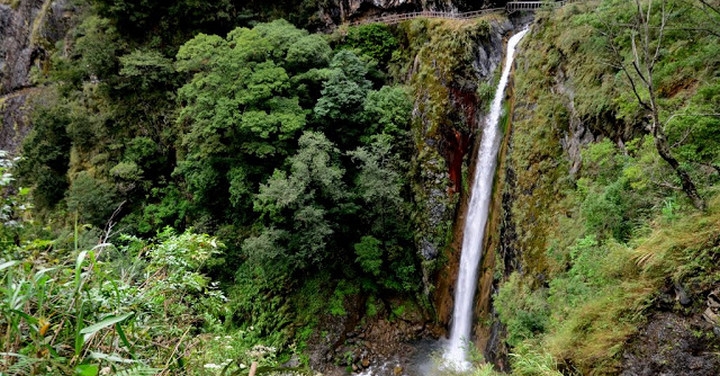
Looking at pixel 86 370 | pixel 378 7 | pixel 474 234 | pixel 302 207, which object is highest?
pixel 378 7

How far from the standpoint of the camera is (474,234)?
12125 millimetres

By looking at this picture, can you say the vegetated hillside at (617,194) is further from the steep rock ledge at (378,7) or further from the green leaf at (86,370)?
the steep rock ledge at (378,7)

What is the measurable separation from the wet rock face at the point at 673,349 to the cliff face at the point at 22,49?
3449 cm

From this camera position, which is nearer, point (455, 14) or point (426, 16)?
point (455, 14)

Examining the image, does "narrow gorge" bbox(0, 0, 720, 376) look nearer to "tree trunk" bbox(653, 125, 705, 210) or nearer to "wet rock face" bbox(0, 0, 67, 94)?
"tree trunk" bbox(653, 125, 705, 210)

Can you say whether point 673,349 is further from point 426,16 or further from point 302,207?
point 426,16

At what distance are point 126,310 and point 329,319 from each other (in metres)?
11.8

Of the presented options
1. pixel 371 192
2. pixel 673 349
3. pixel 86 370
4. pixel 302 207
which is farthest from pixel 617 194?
pixel 302 207

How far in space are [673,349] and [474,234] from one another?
8485 mm

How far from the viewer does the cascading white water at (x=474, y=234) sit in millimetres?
11664

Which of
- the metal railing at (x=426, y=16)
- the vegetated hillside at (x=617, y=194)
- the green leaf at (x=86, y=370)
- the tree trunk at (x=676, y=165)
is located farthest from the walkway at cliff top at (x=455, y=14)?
the green leaf at (x=86, y=370)

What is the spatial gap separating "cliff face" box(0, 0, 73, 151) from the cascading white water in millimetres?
29503

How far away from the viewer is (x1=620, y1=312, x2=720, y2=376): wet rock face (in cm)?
344

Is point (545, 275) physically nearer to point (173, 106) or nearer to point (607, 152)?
point (607, 152)
